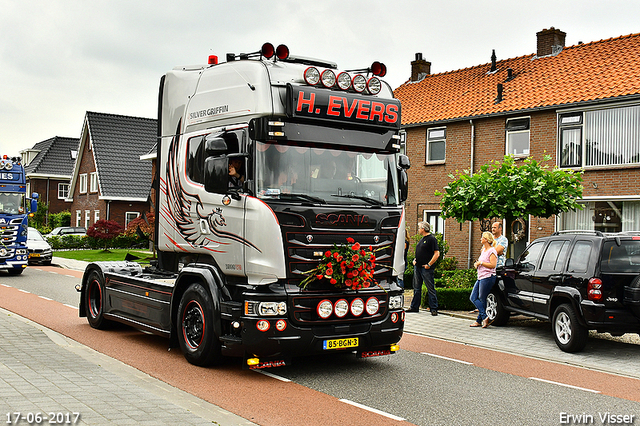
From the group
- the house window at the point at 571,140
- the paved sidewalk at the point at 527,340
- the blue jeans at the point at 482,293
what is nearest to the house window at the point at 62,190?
the house window at the point at 571,140

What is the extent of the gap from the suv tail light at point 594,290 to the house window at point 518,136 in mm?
12720

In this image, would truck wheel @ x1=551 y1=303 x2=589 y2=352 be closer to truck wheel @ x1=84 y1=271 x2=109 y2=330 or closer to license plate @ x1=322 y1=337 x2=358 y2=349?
license plate @ x1=322 y1=337 x2=358 y2=349

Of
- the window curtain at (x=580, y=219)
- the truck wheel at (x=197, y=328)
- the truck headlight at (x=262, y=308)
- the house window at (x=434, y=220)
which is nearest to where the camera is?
the truck headlight at (x=262, y=308)

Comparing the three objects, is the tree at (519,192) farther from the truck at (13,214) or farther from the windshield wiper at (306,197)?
the truck at (13,214)

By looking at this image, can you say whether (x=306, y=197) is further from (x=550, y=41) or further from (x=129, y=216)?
(x=129, y=216)

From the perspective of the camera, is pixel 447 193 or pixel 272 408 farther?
pixel 447 193

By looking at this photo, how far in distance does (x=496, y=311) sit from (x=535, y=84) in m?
13.3

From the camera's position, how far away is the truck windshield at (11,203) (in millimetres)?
21530

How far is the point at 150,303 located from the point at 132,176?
39.1 metres

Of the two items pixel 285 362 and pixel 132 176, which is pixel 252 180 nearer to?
pixel 285 362

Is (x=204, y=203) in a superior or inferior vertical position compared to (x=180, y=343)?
superior

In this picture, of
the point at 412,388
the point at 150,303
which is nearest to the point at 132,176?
the point at 150,303

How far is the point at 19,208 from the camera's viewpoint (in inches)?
857

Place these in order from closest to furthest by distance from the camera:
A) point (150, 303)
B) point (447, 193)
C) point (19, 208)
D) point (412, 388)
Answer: point (412, 388), point (150, 303), point (447, 193), point (19, 208)
